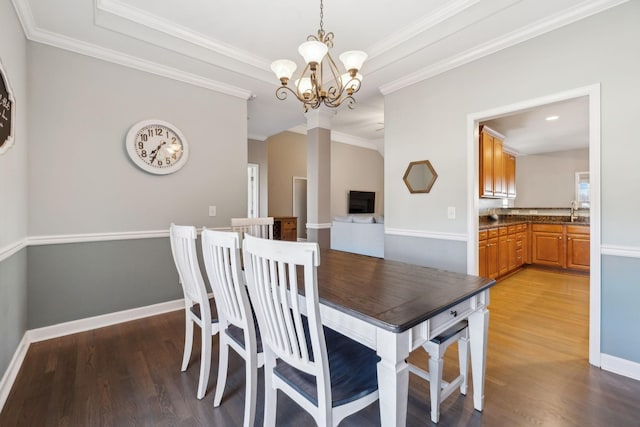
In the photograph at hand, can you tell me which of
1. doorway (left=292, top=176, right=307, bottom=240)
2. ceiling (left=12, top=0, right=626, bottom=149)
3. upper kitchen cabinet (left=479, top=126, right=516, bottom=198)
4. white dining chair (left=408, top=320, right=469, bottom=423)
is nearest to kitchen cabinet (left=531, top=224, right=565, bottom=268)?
upper kitchen cabinet (left=479, top=126, right=516, bottom=198)

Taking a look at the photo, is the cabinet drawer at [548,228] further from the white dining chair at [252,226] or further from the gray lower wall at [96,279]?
the gray lower wall at [96,279]

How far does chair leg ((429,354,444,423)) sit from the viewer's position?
139 centimetres

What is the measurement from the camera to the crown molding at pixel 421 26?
7.08 feet

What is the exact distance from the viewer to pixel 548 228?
5082 mm

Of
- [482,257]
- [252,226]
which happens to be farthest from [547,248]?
[252,226]

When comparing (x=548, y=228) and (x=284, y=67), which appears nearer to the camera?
(x=284, y=67)

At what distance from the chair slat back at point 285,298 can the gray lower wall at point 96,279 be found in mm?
2203

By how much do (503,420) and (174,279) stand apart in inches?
118

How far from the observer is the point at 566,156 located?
5.98 m

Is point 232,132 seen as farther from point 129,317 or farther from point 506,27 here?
point 506,27

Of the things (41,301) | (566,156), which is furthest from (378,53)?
(566,156)

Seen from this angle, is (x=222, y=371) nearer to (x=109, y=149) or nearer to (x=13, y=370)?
(x=13, y=370)

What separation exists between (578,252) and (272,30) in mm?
5695

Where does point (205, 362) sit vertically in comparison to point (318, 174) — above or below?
below
